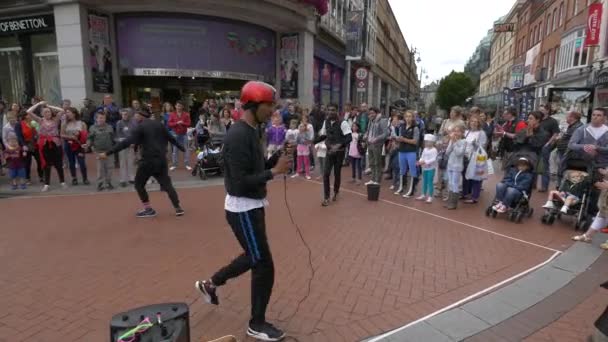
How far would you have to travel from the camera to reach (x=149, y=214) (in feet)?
22.3


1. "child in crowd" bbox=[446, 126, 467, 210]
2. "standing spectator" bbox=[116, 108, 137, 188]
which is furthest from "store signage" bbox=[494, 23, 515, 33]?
"standing spectator" bbox=[116, 108, 137, 188]

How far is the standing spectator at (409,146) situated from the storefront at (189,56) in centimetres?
1200

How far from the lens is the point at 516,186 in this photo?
23.0 ft

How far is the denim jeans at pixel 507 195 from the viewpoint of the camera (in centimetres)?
695

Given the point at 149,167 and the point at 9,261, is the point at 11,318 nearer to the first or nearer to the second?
the point at 9,261

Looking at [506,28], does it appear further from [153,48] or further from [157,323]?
[157,323]

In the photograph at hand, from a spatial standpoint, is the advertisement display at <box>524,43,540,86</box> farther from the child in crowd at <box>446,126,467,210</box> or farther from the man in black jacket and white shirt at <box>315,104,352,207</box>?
the man in black jacket and white shirt at <box>315,104,352,207</box>

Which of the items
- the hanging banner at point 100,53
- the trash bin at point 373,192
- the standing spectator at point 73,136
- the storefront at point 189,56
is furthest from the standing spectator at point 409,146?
the hanging banner at point 100,53

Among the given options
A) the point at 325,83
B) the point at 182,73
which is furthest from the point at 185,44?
the point at 325,83

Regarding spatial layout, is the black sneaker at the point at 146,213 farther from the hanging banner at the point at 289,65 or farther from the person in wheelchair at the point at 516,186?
the hanging banner at the point at 289,65

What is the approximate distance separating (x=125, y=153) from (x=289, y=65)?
13.2 m

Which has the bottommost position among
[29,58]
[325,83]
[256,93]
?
[256,93]

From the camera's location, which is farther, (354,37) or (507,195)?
(354,37)

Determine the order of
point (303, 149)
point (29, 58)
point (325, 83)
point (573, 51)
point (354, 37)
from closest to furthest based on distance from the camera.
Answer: point (303, 149)
point (29, 58)
point (354, 37)
point (325, 83)
point (573, 51)
